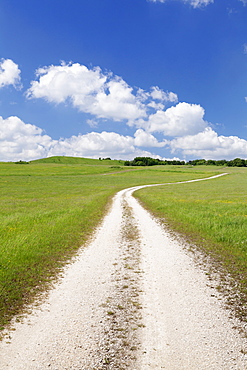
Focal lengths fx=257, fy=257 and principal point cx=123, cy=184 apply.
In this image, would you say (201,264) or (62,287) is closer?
(62,287)

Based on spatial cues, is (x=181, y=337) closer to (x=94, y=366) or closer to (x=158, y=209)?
(x=94, y=366)

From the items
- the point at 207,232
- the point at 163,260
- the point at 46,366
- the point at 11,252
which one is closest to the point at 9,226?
the point at 11,252

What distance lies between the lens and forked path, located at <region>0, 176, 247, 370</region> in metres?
4.76

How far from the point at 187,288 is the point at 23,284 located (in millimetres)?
5208

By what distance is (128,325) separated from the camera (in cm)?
587

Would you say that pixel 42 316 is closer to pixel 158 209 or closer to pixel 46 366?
pixel 46 366

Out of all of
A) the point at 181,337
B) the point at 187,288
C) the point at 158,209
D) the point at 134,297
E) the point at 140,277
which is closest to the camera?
the point at 181,337

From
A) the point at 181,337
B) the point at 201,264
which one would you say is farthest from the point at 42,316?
the point at 201,264

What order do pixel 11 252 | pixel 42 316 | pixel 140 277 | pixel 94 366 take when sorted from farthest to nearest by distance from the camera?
pixel 11 252, pixel 140 277, pixel 42 316, pixel 94 366

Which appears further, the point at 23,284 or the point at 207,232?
the point at 207,232

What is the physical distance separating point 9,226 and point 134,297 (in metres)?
13.1

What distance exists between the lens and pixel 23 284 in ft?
27.1

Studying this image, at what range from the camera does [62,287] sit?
8.05m

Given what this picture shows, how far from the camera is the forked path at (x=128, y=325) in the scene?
15.6ft
